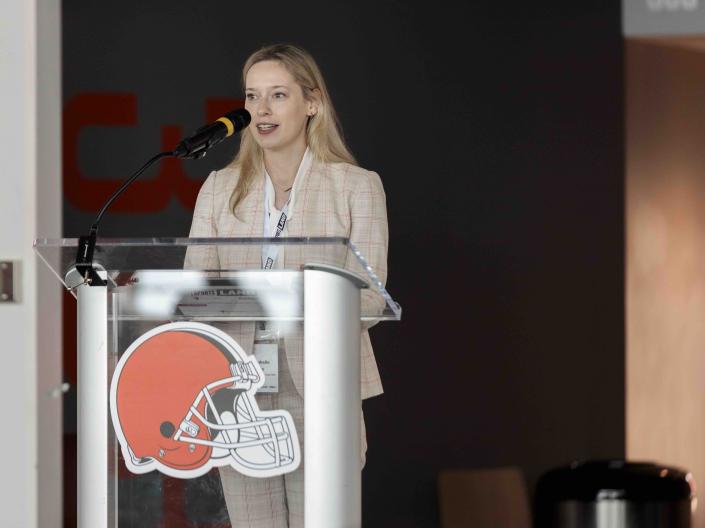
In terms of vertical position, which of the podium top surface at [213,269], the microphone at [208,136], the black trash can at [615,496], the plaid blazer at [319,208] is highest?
the microphone at [208,136]

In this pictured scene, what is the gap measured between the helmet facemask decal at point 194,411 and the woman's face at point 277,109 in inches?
62.2

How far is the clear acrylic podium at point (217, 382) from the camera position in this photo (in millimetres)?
1908

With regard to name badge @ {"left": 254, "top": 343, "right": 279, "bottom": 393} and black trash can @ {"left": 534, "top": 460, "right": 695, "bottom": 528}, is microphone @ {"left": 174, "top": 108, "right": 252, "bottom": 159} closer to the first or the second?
name badge @ {"left": 254, "top": 343, "right": 279, "bottom": 393}

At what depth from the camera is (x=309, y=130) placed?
11.5ft

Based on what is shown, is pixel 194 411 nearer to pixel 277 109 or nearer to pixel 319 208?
pixel 319 208

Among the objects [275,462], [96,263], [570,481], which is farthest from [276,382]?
[570,481]

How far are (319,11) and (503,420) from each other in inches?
59.3

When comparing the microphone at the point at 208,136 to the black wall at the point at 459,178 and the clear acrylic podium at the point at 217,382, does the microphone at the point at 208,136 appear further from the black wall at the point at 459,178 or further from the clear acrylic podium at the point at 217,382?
the black wall at the point at 459,178

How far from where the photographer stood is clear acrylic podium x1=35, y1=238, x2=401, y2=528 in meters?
1.91

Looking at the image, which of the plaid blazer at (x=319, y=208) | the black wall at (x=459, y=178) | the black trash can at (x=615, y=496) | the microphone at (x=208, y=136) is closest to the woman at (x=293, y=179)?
the plaid blazer at (x=319, y=208)

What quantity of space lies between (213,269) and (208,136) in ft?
1.11
